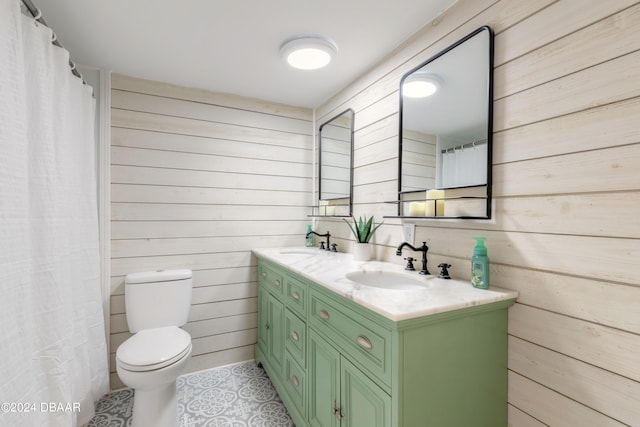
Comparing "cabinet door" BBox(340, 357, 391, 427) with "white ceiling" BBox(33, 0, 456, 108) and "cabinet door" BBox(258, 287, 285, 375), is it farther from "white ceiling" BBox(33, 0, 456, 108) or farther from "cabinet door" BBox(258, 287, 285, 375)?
"white ceiling" BBox(33, 0, 456, 108)

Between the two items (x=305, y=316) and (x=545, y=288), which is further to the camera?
(x=305, y=316)

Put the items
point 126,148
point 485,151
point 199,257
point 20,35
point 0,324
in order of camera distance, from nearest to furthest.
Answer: point 0,324
point 20,35
point 485,151
point 126,148
point 199,257

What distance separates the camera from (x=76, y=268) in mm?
1529

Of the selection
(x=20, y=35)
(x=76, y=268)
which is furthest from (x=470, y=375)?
(x=20, y=35)

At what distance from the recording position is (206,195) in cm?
228

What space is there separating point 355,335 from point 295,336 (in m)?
0.64

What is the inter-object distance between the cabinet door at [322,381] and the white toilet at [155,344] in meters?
0.74

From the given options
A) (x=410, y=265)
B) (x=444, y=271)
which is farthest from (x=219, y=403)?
(x=444, y=271)

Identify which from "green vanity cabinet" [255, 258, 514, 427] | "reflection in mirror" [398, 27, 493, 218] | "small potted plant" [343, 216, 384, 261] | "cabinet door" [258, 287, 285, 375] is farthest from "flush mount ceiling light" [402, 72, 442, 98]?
"cabinet door" [258, 287, 285, 375]

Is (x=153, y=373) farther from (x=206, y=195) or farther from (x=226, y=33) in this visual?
(x=226, y=33)

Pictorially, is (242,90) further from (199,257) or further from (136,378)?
(136,378)

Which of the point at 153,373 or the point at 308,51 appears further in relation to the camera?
the point at 308,51

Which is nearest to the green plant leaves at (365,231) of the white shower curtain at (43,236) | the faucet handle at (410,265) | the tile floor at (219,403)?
the faucet handle at (410,265)

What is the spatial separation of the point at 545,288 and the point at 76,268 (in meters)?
2.14
